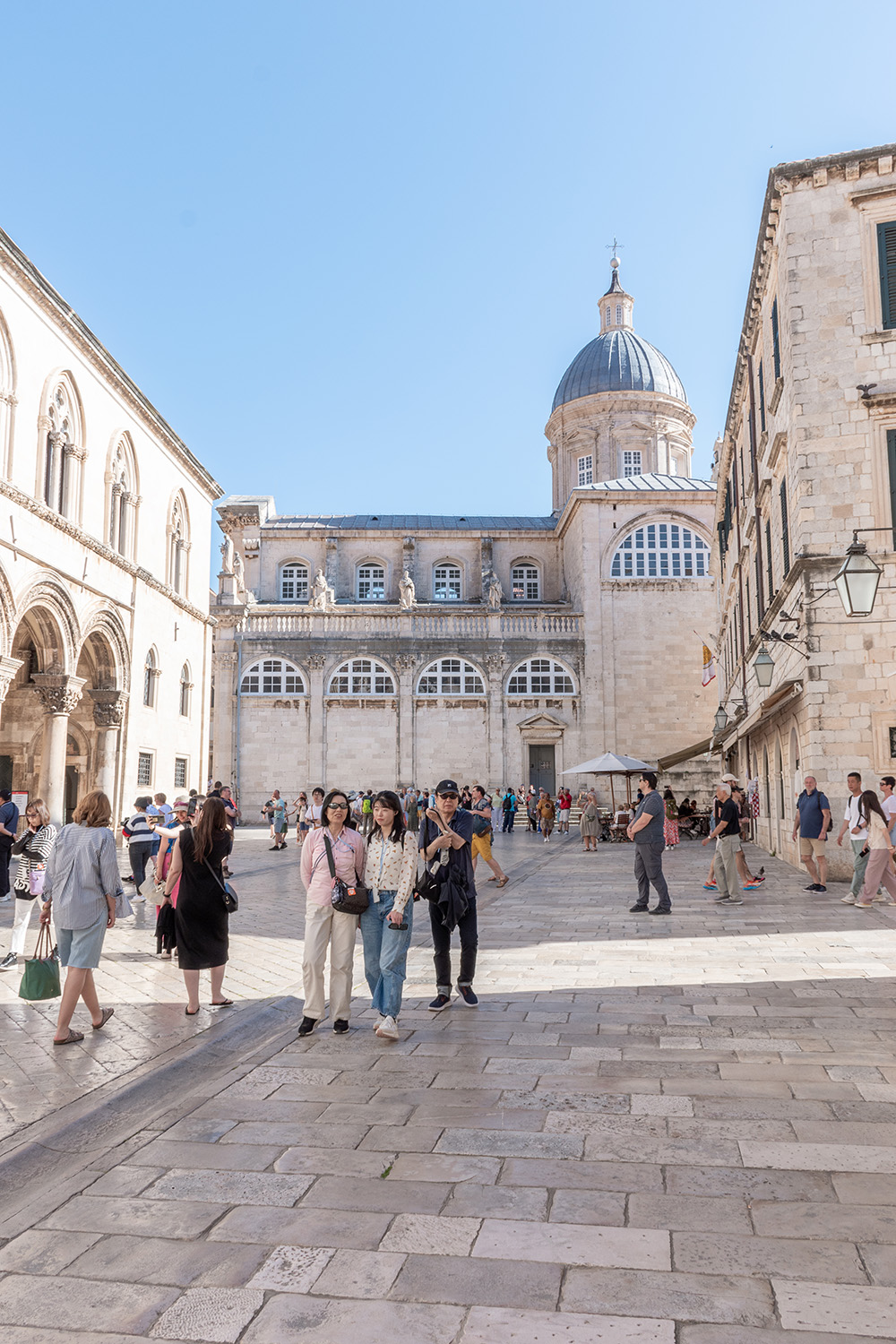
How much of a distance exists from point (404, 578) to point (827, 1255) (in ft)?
137

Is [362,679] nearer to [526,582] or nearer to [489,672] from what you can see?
[489,672]

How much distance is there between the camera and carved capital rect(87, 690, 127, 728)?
25.8 m

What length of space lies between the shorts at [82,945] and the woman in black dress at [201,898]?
0.61 metres

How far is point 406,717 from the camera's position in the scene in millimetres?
41750

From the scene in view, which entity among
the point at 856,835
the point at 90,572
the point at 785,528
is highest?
the point at 90,572

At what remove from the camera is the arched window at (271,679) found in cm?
4206

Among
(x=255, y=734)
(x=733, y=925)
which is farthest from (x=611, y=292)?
(x=733, y=925)

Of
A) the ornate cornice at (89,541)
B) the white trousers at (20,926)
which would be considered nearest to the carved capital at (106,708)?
the ornate cornice at (89,541)

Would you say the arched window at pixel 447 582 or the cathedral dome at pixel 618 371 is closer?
the arched window at pixel 447 582

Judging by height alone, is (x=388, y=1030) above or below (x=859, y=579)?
below

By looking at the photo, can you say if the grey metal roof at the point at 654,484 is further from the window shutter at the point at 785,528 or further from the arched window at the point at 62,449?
the window shutter at the point at 785,528

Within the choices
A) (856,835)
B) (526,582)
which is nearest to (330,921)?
(856,835)

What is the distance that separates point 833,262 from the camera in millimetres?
16672

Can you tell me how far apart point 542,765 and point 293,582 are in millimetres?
15400
